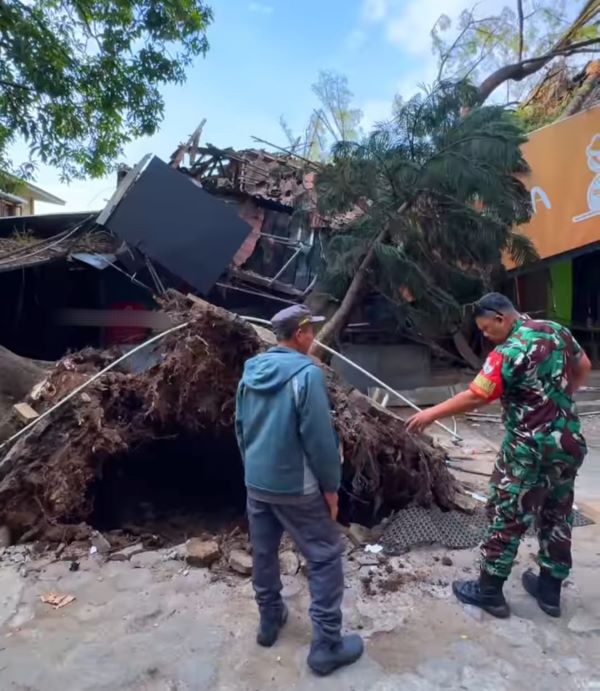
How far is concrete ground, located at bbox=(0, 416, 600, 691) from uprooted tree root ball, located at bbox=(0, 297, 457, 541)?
54 centimetres

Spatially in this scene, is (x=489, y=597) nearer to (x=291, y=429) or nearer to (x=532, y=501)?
(x=532, y=501)

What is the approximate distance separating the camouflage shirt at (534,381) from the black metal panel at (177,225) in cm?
672

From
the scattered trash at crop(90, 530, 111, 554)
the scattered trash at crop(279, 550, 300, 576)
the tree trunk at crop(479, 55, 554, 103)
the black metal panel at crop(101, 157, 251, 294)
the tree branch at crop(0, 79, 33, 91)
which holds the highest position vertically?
the tree trunk at crop(479, 55, 554, 103)

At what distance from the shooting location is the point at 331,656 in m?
2.66

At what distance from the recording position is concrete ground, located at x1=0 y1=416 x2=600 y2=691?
263 centimetres

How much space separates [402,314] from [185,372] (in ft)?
17.9

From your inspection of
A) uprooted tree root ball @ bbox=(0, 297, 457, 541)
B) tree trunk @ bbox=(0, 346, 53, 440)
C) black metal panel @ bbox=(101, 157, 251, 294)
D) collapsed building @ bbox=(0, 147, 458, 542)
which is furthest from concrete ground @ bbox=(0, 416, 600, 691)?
black metal panel @ bbox=(101, 157, 251, 294)

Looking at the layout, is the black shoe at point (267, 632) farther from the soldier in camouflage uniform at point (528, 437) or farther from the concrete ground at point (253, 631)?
the soldier in camouflage uniform at point (528, 437)

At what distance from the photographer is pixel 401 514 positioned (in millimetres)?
4277

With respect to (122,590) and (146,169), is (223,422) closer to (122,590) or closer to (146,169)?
(122,590)

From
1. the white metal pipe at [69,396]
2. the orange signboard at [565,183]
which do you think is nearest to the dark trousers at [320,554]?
the white metal pipe at [69,396]

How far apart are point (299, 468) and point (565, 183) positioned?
360 inches

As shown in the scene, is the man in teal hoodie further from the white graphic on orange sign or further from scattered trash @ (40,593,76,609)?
the white graphic on orange sign

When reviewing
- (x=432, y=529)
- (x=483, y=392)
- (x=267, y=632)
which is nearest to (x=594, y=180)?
(x=432, y=529)
